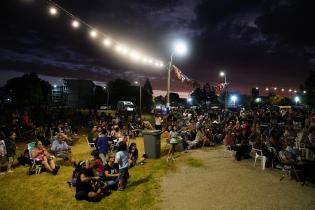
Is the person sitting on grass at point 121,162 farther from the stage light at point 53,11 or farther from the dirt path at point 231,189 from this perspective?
the stage light at point 53,11

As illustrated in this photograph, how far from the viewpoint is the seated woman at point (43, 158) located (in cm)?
1107

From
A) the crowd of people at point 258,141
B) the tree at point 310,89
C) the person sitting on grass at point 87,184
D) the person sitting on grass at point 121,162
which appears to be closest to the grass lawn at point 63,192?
the person sitting on grass at point 87,184

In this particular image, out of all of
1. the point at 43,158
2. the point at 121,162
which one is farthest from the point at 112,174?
the point at 43,158

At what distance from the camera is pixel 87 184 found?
819 cm

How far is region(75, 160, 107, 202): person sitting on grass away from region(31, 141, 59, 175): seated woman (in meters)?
3.35

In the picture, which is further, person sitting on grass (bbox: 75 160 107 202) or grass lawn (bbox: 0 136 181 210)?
person sitting on grass (bbox: 75 160 107 202)

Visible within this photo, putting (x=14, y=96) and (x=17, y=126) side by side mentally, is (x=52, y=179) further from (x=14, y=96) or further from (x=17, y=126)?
(x=14, y=96)

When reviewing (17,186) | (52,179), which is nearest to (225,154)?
(52,179)

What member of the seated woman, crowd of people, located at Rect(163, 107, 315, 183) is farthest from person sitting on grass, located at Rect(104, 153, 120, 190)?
crowd of people, located at Rect(163, 107, 315, 183)

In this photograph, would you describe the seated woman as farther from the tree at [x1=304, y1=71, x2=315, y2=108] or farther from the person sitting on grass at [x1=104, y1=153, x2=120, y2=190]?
the tree at [x1=304, y1=71, x2=315, y2=108]

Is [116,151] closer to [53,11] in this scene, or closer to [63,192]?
[63,192]

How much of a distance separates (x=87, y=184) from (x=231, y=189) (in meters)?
4.61

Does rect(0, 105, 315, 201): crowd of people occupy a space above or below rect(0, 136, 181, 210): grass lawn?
above

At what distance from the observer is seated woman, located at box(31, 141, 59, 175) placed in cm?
1107
